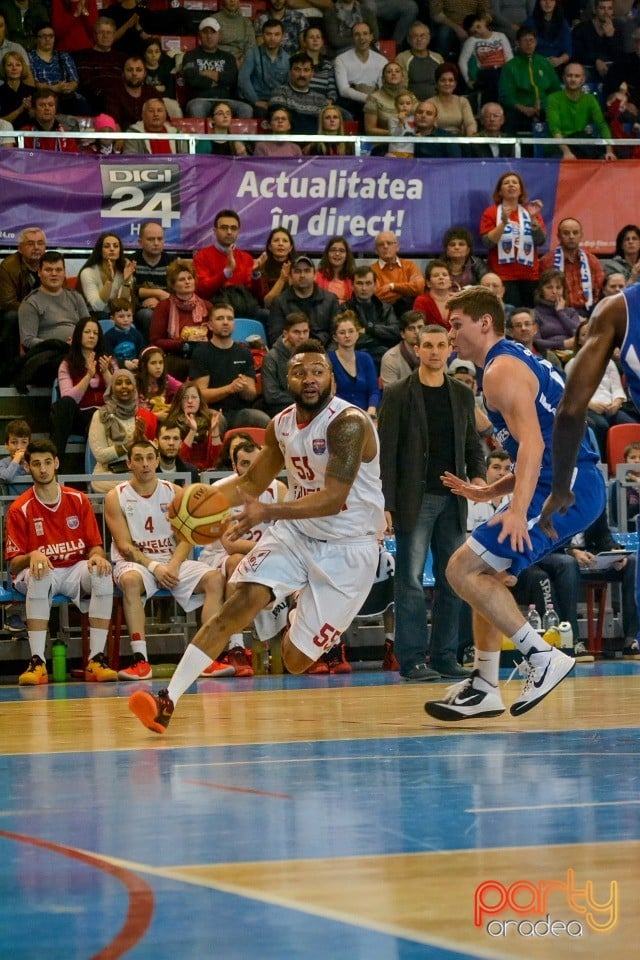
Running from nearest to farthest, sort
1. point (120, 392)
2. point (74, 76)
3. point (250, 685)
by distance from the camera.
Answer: point (250, 685) → point (120, 392) → point (74, 76)

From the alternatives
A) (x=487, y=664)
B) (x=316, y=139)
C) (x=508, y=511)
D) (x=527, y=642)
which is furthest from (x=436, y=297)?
(x=508, y=511)

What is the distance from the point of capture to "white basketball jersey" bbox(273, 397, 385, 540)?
24.1ft

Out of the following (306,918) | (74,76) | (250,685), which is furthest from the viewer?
(74,76)

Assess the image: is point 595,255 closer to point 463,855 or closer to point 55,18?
point 55,18

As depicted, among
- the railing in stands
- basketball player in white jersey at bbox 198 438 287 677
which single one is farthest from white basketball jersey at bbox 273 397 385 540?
the railing in stands

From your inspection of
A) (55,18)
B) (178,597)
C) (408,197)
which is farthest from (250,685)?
(55,18)

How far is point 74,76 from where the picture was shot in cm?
1550

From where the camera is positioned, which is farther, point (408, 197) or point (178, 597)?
point (408, 197)

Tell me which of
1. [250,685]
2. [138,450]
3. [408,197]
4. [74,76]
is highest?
[74,76]

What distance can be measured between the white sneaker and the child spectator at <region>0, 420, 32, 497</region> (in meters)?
6.15

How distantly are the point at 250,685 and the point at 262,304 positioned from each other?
5072mm

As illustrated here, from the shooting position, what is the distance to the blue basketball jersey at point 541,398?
696 centimetres

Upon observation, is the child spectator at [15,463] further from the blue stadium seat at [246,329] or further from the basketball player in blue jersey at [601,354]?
the basketball player in blue jersey at [601,354]

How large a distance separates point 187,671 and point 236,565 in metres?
4.63
